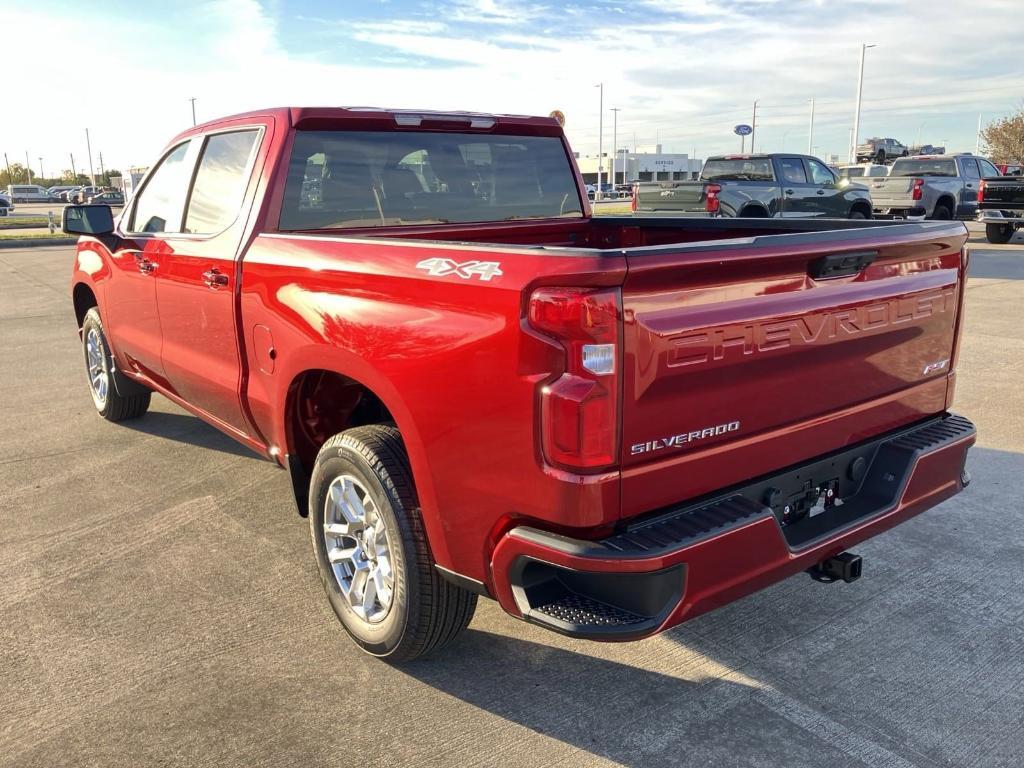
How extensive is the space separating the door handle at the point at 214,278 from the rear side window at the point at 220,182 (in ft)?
0.68

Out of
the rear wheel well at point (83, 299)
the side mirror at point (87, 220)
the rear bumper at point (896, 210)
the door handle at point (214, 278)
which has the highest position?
the side mirror at point (87, 220)

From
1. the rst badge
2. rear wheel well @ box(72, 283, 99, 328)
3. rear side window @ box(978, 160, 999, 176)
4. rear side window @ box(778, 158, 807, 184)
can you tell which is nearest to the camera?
the rst badge

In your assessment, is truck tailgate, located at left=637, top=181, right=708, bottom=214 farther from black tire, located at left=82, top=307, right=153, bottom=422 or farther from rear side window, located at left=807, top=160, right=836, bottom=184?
black tire, located at left=82, top=307, right=153, bottom=422

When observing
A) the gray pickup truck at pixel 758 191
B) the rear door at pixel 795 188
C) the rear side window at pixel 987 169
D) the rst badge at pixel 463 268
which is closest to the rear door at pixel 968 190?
the rear side window at pixel 987 169

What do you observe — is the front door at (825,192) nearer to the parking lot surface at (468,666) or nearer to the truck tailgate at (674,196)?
the truck tailgate at (674,196)

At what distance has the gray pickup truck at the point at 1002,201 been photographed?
18000mm

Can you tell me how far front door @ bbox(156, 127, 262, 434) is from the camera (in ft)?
12.3

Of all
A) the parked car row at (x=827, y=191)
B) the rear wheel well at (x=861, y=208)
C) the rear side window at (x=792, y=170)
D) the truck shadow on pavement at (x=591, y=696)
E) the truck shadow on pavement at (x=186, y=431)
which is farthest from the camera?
the rear wheel well at (x=861, y=208)

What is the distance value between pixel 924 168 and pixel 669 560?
21285 millimetres

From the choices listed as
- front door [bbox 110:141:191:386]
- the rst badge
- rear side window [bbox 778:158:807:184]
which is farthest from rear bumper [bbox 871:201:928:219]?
the rst badge

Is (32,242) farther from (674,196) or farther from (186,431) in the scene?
(186,431)

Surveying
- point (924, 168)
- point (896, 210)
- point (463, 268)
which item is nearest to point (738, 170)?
point (896, 210)

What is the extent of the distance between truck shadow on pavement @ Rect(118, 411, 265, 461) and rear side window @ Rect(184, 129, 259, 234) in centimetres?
168

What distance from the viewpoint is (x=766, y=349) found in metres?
2.47
